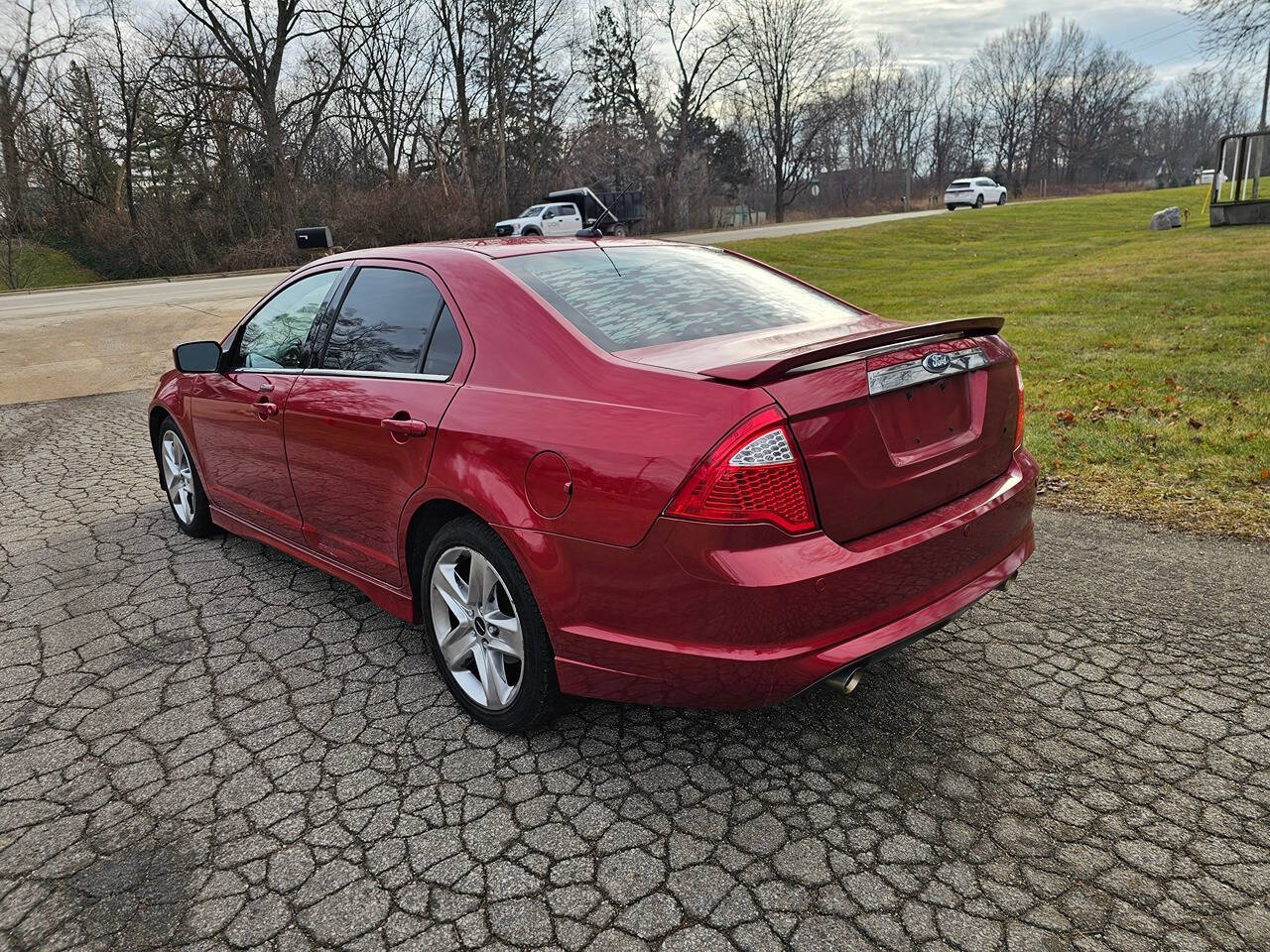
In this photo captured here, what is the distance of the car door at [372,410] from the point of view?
9.91 ft

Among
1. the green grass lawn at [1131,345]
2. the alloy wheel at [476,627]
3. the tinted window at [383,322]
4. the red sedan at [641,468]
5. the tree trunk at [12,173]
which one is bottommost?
the green grass lawn at [1131,345]

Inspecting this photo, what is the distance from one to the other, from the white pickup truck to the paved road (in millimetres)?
13263

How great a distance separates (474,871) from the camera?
2.30 meters

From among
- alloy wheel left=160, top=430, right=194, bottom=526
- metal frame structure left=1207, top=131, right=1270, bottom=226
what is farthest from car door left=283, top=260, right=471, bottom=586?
metal frame structure left=1207, top=131, right=1270, bottom=226

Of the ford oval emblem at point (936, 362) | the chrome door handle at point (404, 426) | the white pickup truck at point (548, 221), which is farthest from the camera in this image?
the white pickup truck at point (548, 221)

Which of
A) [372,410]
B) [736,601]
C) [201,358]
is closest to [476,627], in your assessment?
[372,410]

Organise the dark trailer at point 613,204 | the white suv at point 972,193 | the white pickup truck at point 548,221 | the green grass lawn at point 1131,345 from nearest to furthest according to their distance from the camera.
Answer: the green grass lawn at point 1131,345 → the white pickup truck at point 548,221 → the dark trailer at point 613,204 → the white suv at point 972,193

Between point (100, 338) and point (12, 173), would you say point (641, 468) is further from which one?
point (12, 173)

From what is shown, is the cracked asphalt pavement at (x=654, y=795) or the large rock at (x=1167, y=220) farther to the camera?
the large rock at (x=1167, y=220)

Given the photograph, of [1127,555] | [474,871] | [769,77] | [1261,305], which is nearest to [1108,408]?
[1127,555]

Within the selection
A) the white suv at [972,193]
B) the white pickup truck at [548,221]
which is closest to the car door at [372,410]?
the white pickup truck at [548,221]

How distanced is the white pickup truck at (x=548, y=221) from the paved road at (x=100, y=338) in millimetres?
13263

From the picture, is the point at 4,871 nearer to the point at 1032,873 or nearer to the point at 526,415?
the point at 526,415

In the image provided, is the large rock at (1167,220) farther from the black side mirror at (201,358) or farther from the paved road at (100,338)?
the black side mirror at (201,358)
